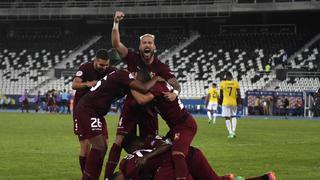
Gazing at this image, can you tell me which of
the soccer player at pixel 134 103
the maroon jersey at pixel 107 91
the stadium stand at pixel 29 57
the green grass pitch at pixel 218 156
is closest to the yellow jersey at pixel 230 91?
the green grass pitch at pixel 218 156

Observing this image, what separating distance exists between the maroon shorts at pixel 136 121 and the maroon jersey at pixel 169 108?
0.63m

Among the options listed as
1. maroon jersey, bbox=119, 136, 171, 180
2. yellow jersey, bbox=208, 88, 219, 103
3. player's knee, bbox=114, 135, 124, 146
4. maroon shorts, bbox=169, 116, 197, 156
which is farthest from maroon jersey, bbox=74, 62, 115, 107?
yellow jersey, bbox=208, 88, 219, 103

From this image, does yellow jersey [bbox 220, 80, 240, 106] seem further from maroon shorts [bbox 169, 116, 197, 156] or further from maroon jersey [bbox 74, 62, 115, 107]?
maroon shorts [bbox 169, 116, 197, 156]

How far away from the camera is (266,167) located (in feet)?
51.4

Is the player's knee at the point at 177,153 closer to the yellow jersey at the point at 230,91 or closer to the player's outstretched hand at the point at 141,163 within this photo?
the player's outstretched hand at the point at 141,163

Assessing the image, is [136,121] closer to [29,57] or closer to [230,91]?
[230,91]

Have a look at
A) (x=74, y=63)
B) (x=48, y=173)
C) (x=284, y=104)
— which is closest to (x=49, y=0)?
(x=74, y=63)

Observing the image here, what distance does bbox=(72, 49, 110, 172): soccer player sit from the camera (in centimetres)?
1319

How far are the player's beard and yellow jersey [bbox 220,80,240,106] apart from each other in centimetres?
1544

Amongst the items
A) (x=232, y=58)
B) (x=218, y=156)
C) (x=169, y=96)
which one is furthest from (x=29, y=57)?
(x=169, y=96)

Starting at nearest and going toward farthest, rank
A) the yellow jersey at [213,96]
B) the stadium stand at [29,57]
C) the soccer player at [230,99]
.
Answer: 1. the soccer player at [230,99]
2. the yellow jersey at [213,96]
3. the stadium stand at [29,57]

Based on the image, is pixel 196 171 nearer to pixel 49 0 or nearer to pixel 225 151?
pixel 225 151

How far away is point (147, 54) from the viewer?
12.0m

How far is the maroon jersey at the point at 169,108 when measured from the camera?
11.3m
